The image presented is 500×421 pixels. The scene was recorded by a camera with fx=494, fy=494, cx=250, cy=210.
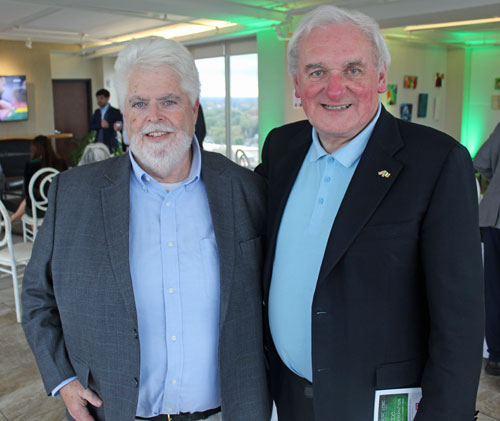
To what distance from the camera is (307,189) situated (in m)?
1.37

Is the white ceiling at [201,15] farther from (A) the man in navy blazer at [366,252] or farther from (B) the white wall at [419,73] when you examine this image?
(A) the man in navy blazer at [366,252]

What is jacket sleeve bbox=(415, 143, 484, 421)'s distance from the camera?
1082mm

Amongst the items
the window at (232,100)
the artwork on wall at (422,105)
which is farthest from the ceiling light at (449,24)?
the window at (232,100)

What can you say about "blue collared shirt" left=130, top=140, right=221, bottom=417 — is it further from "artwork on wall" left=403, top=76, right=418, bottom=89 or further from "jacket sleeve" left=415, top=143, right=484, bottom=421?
"artwork on wall" left=403, top=76, right=418, bottom=89

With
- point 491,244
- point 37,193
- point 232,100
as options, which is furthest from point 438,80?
point 37,193

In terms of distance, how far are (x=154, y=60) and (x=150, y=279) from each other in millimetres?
582

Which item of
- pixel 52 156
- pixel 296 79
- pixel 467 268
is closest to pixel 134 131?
pixel 296 79

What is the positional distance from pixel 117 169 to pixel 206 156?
0.27m

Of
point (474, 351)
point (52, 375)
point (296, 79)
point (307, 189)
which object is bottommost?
point (52, 375)

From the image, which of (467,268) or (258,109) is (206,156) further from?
(258,109)

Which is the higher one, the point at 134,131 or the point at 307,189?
the point at 134,131

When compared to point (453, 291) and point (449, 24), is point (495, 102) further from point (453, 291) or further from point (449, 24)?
point (453, 291)

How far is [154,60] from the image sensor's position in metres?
Answer: 1.32

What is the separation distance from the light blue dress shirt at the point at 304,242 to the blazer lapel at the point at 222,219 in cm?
14
